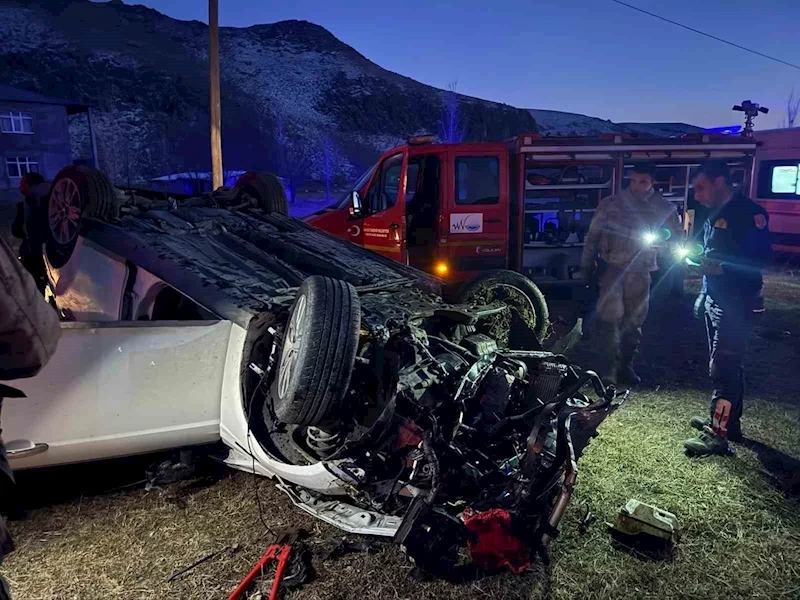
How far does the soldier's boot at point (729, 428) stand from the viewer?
383 cm

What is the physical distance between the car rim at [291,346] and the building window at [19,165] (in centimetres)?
3078

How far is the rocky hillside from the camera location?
1566 inches

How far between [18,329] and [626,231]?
4.58 meters

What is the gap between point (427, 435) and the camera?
8.17 ft

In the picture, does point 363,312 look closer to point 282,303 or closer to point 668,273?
point 282,303

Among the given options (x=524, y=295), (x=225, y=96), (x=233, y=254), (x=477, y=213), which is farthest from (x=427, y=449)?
(x=225, y=96)

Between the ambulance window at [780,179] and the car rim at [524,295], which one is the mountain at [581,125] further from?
the car rim at [524,295]

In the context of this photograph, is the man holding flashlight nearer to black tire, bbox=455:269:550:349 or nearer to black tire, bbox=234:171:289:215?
black tire, bbox=455:269:550:349

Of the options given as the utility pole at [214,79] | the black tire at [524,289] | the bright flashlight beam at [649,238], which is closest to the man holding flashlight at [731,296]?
the bright flashlight beam at [649,238]

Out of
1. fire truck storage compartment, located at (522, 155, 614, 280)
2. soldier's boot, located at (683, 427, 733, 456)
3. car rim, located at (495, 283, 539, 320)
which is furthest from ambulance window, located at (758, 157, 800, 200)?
soldier's boot, located at (683, 427, 733, 456)

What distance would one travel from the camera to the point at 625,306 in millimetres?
5051

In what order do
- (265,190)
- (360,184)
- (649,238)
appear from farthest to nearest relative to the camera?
Result: (360,184), (649,238), (265,190)

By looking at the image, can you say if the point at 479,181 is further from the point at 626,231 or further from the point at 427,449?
the point at 427,449

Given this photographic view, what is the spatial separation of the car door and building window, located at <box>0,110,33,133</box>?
30768mm
